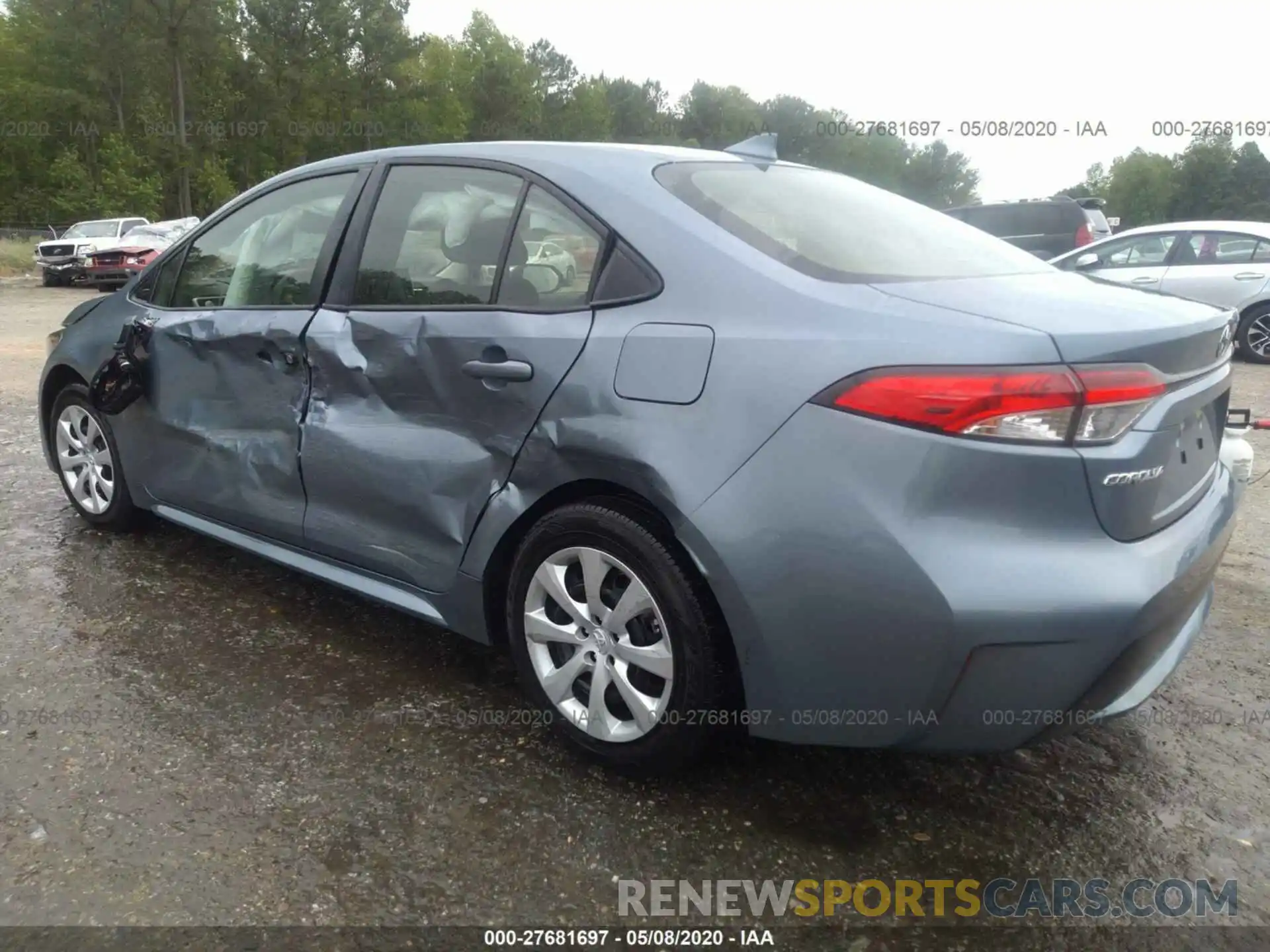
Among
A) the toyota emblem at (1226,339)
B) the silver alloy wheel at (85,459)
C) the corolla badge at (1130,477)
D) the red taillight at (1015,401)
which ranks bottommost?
the silver alloy wheel at (85,459)

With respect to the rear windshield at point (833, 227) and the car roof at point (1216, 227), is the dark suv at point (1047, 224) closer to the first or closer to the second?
the car roof at point (1216, 227)

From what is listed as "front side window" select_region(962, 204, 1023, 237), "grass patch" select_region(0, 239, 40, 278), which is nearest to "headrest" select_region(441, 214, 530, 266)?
"front side window" select_region(962, 204, 1023, 237)

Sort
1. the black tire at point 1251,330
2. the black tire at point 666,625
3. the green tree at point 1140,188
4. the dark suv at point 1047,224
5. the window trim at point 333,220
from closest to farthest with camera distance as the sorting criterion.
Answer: the black tire at point 666,625, the window trim at point 333,220, the black tire at point 1251,330, the dark suv at point 1047,224, the green tree at point 1140,188

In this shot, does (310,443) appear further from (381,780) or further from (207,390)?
(381,780)

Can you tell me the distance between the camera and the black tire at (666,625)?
2334 millimetres

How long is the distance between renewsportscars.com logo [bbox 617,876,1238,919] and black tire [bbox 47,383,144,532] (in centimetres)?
301

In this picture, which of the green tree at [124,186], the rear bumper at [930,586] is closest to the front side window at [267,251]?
the rear bumper at [930,586]

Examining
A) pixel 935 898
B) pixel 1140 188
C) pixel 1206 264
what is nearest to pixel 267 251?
pixel 935 898

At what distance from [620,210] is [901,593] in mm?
1198

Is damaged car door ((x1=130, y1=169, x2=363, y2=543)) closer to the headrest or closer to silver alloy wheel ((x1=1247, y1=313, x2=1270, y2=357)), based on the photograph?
the headrest

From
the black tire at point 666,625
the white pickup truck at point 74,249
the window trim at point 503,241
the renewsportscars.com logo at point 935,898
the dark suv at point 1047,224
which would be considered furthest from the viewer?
the white pickup truck at point 74,249

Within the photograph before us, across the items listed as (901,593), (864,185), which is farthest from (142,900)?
(864,185)

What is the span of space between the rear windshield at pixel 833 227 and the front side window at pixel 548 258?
269mm

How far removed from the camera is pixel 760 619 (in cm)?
223
